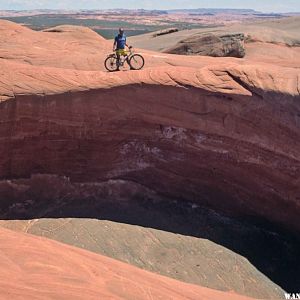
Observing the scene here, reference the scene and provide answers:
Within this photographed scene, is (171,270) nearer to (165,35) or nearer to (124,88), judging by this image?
(124,88)

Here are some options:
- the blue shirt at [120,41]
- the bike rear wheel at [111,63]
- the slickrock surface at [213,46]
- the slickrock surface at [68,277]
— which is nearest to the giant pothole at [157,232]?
the slickrock surface at [68,277]

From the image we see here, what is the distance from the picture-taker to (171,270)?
1138 cm

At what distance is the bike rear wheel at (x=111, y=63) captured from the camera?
1357 centimetres

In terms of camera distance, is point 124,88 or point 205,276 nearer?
point 205,276

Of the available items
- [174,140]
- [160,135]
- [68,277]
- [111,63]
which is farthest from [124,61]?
[68,277]

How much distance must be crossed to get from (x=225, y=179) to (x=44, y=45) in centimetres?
882

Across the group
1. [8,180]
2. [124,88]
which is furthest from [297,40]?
[8,180]

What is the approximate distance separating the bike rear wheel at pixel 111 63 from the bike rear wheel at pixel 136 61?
528mm

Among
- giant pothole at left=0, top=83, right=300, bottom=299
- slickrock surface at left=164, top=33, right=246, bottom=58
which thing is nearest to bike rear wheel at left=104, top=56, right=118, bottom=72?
giant pothole at left=0, top=83, right=300, bottom=299

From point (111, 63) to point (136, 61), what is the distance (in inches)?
35.3

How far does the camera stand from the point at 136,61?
14172 millimetres

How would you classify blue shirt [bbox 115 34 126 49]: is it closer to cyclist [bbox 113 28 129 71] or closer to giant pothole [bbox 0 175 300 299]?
cyclist [bbox 113 28 129 71]

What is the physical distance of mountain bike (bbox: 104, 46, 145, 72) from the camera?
536 inches

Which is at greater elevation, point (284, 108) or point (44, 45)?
point (44, 45)
